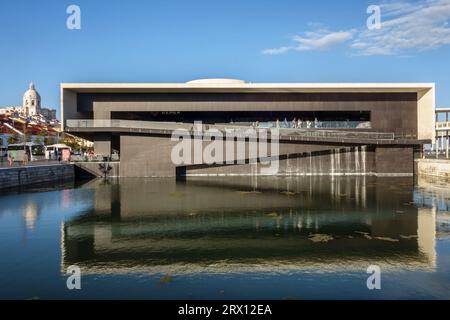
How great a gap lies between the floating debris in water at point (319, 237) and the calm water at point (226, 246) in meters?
0.08

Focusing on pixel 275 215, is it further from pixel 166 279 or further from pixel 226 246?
pixel 166 279

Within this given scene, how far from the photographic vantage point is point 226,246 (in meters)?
12.8

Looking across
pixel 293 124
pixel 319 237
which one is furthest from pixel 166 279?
pixel 293 124

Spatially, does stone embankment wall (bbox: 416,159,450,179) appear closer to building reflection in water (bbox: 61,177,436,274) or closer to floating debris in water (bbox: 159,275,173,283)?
building reflection in water (bbox: 61,177,436,274)

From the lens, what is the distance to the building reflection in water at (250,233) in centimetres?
1104

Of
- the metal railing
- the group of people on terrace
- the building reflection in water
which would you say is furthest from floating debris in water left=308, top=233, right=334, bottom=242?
the group of people on terrace

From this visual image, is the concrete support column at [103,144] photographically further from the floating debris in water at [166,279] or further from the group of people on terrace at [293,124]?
the floating debris in water at [166,279]

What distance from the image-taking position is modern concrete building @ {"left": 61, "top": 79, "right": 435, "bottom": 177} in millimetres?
37844

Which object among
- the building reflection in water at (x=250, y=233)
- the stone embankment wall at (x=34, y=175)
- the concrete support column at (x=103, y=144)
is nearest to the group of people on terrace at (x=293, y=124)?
the building reflection in water at (x=250, y=233)

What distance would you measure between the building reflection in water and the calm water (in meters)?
0.05

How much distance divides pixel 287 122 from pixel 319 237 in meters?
28.4

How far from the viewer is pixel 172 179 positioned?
122 ft

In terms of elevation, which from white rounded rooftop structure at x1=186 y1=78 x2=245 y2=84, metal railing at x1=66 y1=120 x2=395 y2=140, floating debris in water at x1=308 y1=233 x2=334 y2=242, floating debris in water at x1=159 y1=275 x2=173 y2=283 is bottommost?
floating debris in water at x1=159 y1=275 x2=173 y2=283
